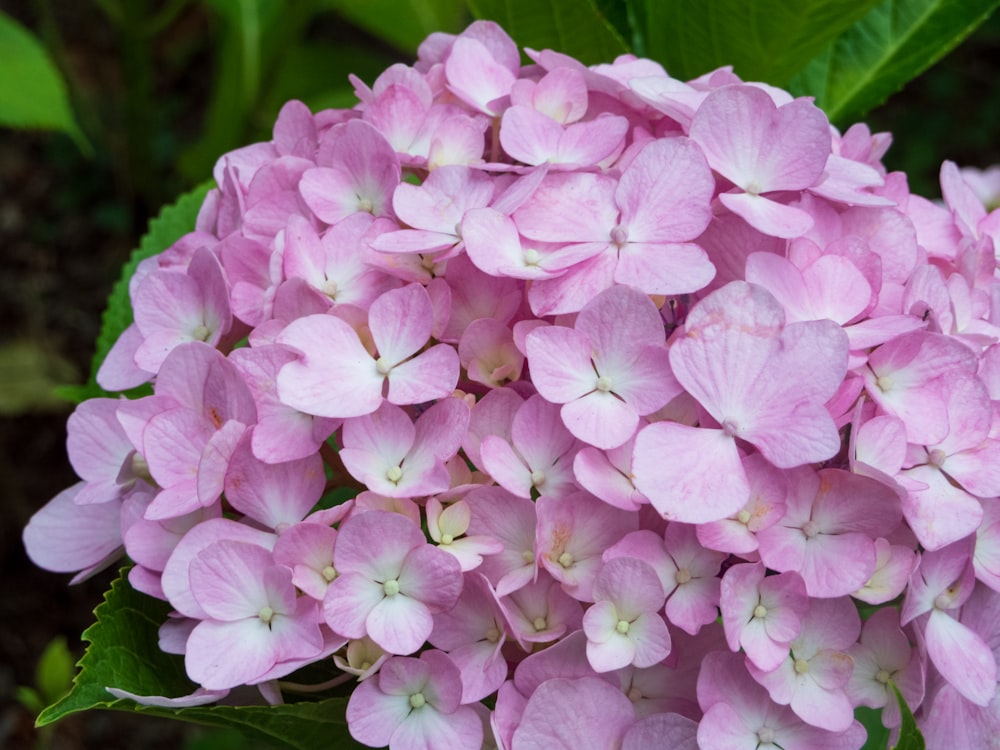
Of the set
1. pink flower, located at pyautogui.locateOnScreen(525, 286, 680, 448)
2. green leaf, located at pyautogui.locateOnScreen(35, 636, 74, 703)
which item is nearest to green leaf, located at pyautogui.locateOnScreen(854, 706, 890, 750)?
pink flower, located at pyautogui.locateOnScreen(525, 286, 680, 448)

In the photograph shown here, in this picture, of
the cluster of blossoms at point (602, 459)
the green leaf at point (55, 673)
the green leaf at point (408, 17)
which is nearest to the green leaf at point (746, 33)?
the cluster of blossoms at point (602, 459)

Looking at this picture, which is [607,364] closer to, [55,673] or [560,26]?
[560,26]

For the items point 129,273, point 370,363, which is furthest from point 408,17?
point 370,363

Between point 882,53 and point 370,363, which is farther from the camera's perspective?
point 882,53

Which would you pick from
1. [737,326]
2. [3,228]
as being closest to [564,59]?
[737,326]

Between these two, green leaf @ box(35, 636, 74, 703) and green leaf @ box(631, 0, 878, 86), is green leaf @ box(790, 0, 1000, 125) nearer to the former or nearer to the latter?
green leaf @ box(631, 0, 878, 86)

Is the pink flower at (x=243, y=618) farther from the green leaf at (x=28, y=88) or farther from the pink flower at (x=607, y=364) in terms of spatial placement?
the green leaf at (x=28, y=88)
